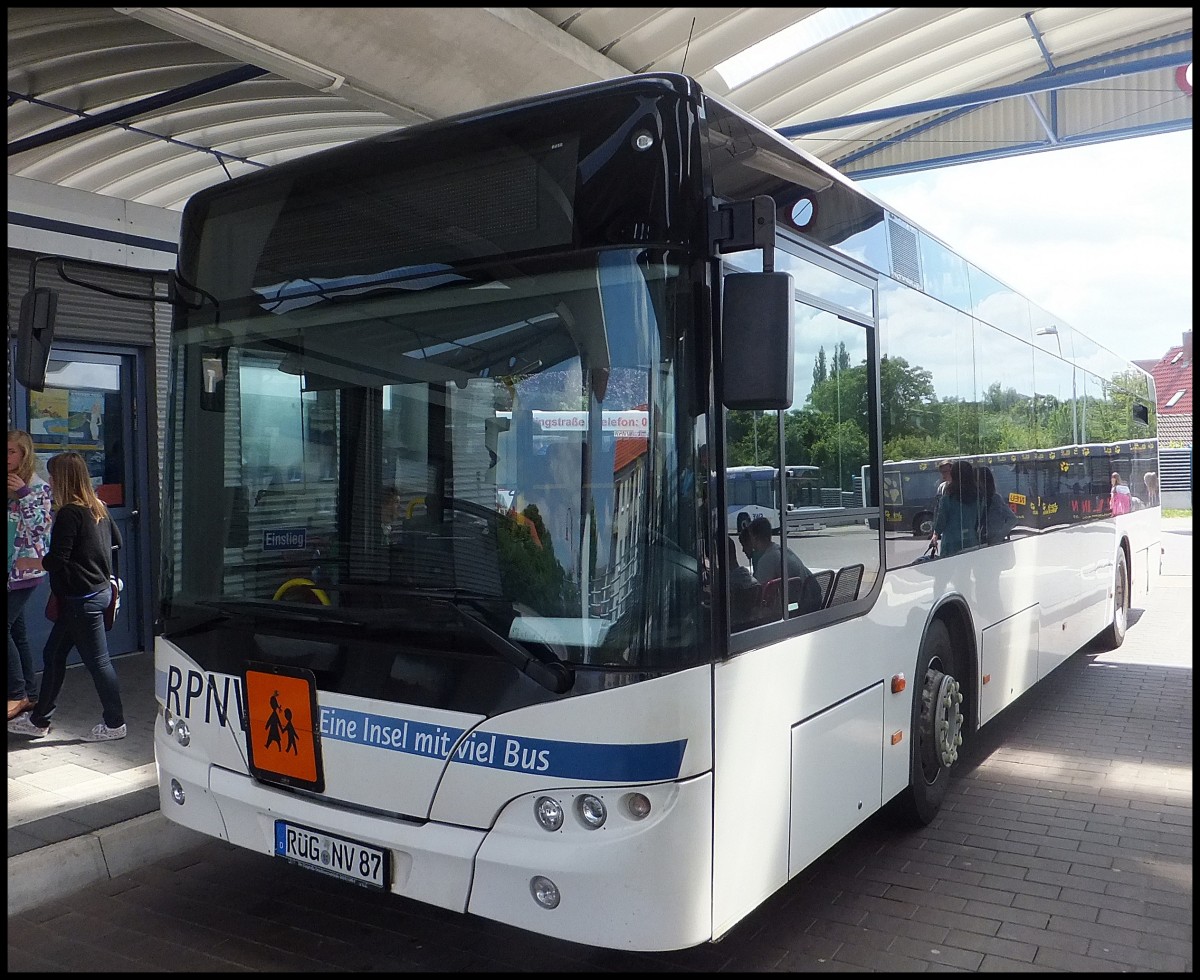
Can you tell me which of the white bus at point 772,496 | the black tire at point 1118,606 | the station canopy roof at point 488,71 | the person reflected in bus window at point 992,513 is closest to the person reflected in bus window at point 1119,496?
the black tire at point 1118,606

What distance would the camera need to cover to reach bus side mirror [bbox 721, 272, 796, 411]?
3248 mm

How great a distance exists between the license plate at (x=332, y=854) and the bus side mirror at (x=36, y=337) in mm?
1923

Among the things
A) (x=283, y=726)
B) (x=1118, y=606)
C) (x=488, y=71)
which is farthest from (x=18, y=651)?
(x=1118, y=606)

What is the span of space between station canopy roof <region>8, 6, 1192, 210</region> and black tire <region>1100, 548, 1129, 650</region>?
417cm

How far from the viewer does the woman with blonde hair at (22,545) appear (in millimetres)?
6668

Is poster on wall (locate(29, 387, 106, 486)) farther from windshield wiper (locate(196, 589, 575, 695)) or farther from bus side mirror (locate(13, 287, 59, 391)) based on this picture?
windshield wiper (locate(196, 589, 575, 695))

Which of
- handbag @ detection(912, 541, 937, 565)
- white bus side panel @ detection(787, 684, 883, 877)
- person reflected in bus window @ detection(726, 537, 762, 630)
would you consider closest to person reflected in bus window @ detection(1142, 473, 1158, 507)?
handbag @ detection(912, 541, 937, 565)

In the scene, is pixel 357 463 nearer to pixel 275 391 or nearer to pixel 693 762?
pixel 275 391

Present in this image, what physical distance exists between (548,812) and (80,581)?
13.9 ft

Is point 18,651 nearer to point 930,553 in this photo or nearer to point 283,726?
point 283,726

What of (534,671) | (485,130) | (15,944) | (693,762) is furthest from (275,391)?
(15,944)

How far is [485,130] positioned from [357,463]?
1.20 m

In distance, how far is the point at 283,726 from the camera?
150 inches

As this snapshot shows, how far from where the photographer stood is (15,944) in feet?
13.5
